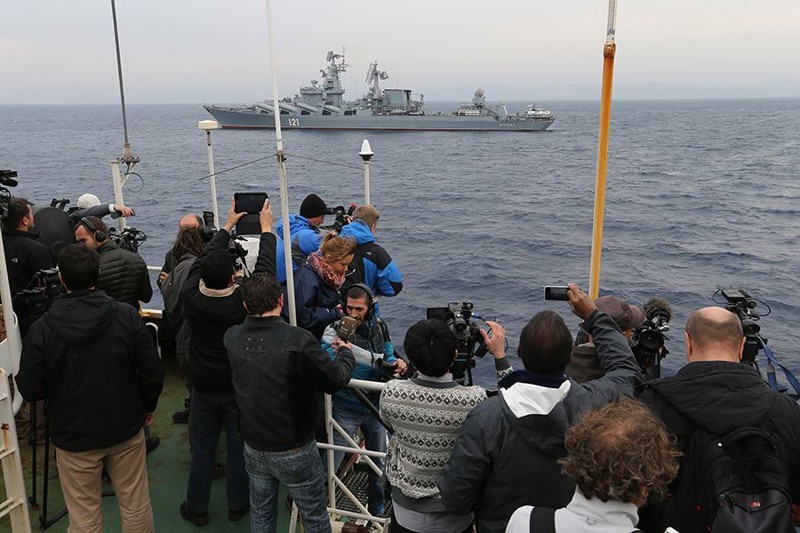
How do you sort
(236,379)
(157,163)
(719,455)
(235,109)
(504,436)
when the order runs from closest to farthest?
(719,455) < (504,436) < (236,379) < (157,163) < (235,109)

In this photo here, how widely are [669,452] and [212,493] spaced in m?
3.21

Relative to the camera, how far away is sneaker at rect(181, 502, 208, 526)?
3.79 m

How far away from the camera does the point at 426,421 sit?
2.46 metres

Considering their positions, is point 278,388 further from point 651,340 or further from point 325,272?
point 651,340

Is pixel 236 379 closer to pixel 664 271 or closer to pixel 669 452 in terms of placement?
pixel 669 452

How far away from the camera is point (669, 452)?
5.87ft

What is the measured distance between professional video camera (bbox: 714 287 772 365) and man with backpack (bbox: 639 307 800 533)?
0.40 metres

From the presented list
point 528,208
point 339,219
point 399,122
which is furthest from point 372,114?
point 339,219

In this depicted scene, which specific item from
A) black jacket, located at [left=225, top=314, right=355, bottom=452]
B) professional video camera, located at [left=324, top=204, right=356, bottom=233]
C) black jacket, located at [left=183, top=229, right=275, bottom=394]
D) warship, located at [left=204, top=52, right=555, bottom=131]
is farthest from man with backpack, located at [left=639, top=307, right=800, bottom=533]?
warship, located at [left=204, top=52, right=555, bottom=131]

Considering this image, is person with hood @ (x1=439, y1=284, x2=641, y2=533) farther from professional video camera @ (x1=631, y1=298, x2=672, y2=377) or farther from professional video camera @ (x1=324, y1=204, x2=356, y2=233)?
professional video camera @ (x1=324, y1=204, x2=356, y2=233)

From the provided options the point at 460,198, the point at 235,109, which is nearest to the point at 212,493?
the point at 460,198

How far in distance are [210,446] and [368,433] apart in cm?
91

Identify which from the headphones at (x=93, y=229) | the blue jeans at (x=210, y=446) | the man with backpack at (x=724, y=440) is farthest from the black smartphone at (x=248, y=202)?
the man with backpack at (x=724, y=440)

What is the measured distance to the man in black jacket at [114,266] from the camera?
4080 millimetres
